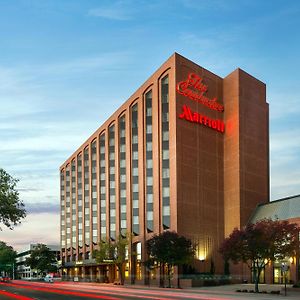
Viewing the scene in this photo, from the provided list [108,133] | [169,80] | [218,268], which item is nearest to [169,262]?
[218,268]

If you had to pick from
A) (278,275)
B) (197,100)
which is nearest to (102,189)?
(197,100)

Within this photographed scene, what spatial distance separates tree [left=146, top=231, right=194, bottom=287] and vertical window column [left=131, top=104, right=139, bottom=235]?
75.2 feet

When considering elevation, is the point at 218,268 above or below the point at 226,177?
below

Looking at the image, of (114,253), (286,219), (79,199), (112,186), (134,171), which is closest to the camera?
(286,219)

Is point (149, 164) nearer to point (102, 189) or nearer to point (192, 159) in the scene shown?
point (192, 159)

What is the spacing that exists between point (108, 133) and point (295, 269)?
56931 millimetres

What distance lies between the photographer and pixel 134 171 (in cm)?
10644

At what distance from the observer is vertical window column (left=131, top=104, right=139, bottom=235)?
104m

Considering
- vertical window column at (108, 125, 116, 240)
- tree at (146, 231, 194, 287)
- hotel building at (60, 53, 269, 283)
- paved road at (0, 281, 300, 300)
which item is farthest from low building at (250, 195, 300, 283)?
vertical window column at (108, 125, 116, 240)

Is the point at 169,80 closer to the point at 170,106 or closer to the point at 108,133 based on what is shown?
the point at 170,106

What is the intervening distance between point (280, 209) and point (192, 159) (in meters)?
16.5

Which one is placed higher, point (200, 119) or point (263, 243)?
point (200, 119)

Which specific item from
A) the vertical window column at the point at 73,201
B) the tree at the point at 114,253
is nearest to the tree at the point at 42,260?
the vertical window column at the point at 73,201

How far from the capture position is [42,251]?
193125 millimetres
